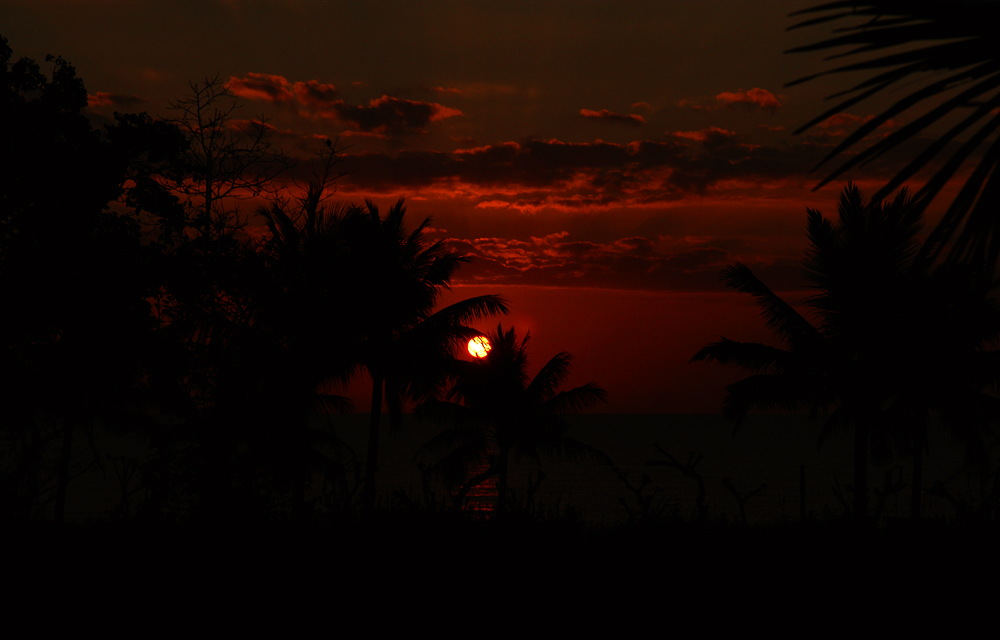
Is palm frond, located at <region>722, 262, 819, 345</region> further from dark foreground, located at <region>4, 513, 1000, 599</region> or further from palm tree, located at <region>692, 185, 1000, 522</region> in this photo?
dark foreground, located at <region>4, 513, 1000, 599</region>

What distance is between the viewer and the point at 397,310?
67.7 feet

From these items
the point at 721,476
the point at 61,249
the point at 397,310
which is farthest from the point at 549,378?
the point at 721,476

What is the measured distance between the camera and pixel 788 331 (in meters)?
19.0

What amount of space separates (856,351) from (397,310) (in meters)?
11.7

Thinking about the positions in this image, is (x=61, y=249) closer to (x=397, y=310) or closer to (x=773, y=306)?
(x=397, y=310)

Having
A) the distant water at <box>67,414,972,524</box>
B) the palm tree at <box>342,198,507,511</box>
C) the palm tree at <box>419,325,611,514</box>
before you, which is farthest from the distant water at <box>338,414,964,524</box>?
the palm tree at <box>342,198,507,511</box>

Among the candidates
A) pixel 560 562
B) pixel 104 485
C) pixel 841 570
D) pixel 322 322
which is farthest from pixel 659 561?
pixel 104 485

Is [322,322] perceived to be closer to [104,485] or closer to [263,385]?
[263,385]

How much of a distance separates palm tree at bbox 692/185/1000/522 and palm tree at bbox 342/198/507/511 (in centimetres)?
683

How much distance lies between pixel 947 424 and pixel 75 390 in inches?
731

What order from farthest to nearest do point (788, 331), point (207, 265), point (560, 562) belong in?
point (788, 331) → point (207, 265) → point (560, 562)

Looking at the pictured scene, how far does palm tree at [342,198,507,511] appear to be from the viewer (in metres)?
20.4

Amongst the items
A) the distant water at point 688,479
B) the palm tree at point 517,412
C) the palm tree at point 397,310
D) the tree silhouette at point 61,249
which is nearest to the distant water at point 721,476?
the distant water at point 688,479

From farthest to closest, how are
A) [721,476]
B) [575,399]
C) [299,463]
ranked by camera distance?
[721,476]
[575,399]
[299,463]
